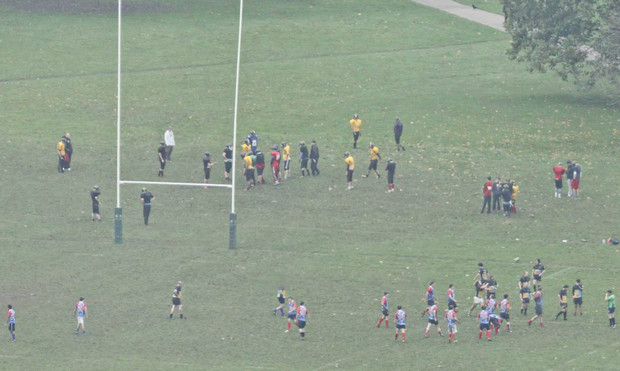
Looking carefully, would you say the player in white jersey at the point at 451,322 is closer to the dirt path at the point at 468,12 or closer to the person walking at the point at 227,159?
the person walking at the point at 227,159

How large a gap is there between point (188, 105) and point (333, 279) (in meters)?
26.5

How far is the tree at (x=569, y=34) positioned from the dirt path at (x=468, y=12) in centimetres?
1587

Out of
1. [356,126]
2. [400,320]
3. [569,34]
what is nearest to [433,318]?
[400,320]

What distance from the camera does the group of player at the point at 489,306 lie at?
44500 mm

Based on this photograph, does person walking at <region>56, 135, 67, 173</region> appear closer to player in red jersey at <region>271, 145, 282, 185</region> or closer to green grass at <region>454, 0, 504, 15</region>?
player in red jersey at <region>271, 145, 282, 185</region>

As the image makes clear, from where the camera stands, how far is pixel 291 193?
2382 inches

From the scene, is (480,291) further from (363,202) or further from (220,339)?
(363,202)

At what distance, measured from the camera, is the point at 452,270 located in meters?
51.4

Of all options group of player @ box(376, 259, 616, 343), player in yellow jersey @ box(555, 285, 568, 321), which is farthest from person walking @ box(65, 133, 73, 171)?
player in yellow jersey @ box(555, 285, 568, 321)

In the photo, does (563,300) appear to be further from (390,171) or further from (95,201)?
(95,201)

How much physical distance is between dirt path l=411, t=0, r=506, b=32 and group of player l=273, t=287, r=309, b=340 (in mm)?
49192

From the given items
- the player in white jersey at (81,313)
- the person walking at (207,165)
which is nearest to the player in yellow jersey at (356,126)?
the person walking at (207,165)

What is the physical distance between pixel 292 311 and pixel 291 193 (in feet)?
51.2

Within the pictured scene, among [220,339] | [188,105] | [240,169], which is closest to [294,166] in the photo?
[240,169]
